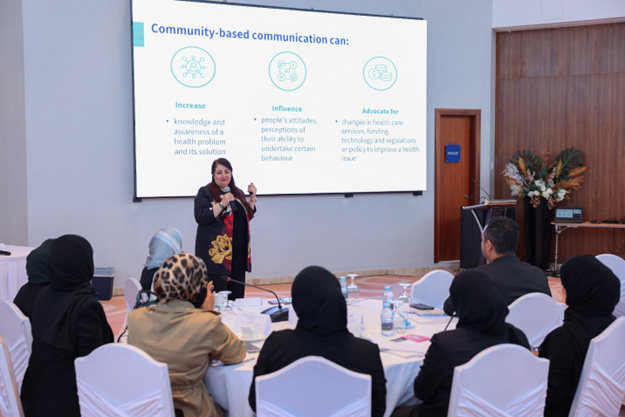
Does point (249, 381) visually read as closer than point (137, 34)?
Yes

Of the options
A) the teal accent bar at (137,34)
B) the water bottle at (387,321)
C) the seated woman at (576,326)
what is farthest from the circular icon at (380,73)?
the seated woman at (576,326)

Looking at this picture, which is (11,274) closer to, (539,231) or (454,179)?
(454,179)

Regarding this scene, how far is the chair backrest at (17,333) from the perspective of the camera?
9.37ft

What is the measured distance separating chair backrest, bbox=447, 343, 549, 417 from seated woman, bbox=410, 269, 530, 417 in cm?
15

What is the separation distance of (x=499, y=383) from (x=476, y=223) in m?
6.08

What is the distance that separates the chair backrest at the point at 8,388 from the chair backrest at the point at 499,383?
1702 millimetres

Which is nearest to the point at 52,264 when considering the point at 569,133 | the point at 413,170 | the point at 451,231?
the point at 413,170

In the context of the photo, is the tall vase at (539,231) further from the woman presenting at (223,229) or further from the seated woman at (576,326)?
the seated woman at (576,326)

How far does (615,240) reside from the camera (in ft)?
28.0

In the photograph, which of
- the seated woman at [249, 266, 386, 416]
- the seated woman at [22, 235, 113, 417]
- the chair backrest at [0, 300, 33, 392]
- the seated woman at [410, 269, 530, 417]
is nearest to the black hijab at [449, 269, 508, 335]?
the seated woman at [410, 269, 530, 417]

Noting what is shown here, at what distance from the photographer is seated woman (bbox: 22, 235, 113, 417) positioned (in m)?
2.61

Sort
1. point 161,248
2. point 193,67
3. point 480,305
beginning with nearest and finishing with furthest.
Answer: point 480,305 < point 161,248 < point 193,67

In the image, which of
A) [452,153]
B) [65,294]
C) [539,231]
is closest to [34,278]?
[65,294]

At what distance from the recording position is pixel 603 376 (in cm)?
247
